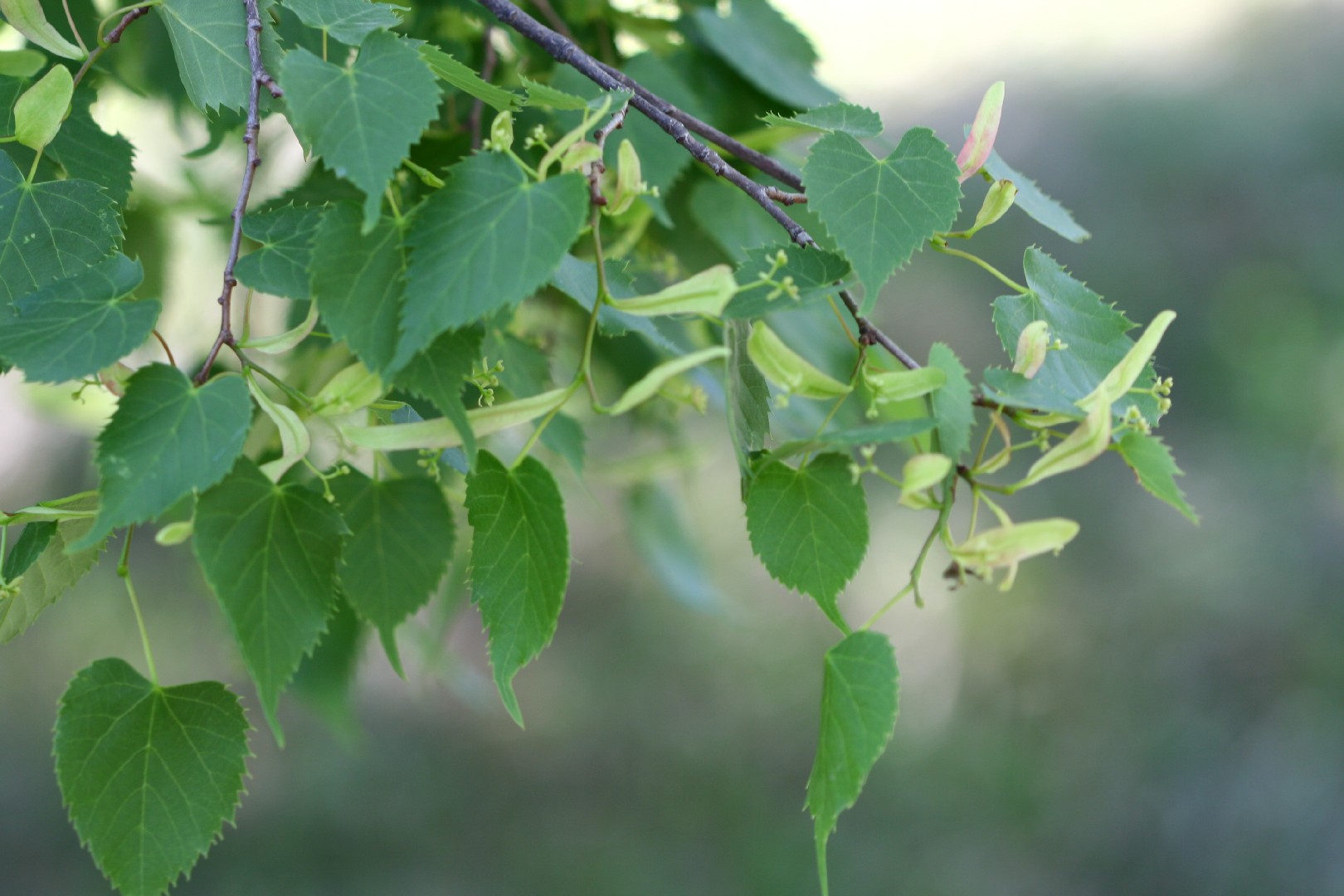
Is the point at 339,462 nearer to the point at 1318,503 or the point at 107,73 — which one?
the point at 107,73

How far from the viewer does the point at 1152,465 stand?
0.80 feet

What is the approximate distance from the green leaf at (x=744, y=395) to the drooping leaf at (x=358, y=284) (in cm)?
9

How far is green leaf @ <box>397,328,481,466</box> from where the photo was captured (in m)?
0.22

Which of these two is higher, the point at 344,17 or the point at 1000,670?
the point at 344,17

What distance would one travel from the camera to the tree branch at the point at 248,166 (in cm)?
23

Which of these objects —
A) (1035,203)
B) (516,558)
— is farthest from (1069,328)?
(516,558)

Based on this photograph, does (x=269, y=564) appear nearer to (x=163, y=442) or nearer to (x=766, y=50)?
(x=163, y=442)

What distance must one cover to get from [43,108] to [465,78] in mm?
122

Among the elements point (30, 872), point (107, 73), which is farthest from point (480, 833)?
point (107, 73)

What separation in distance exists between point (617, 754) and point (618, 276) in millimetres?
1577

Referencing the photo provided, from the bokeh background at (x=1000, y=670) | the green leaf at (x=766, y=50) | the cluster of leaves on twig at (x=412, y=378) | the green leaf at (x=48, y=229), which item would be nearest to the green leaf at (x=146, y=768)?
the cluster of leaves on twig at (x=412, y=378)

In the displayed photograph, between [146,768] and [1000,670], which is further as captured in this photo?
[1000,670]

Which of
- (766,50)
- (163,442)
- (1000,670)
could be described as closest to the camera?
(163,442)

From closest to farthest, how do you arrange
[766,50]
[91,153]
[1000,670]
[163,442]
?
1. [163,442]
2. [91,153]
3. [766,50]
4. [1000,670]
